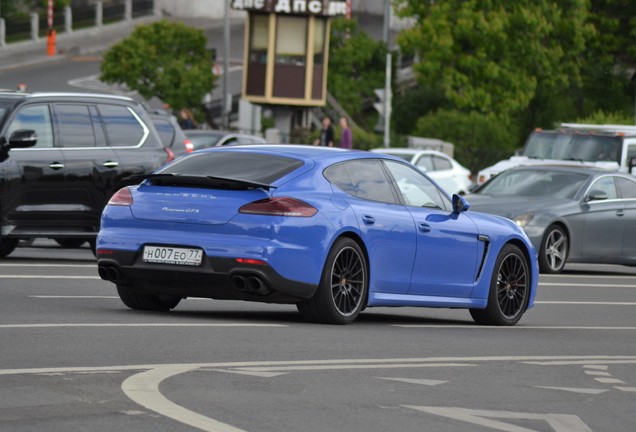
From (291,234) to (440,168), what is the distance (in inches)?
1053

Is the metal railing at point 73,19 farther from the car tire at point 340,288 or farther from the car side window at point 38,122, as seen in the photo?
the car tire at point 340,288

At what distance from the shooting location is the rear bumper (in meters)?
12.8

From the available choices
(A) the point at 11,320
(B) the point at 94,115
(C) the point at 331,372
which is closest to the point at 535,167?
(B) the point at 94,115

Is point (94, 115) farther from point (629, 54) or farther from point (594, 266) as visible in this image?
point (629, 54)

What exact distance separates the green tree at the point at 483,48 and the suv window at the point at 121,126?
45199mm

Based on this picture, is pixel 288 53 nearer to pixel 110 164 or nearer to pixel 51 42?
pixel 51 42

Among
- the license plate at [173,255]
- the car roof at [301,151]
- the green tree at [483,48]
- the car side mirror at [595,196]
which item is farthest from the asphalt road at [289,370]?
the green tree at [483,48]

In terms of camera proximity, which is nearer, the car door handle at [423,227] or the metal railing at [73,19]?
the car door handle at [423,227]

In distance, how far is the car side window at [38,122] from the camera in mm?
19453

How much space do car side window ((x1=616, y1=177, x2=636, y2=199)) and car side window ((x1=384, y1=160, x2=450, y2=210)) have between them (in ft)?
36.0

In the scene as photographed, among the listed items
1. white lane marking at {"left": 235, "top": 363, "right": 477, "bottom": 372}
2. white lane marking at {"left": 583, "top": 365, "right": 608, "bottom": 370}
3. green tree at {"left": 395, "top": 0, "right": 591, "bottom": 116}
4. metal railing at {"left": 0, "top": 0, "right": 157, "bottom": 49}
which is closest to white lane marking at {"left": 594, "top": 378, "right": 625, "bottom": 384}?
white lane marking at {"left": 583, "top": 365, "right": 608, "bottom": 370}

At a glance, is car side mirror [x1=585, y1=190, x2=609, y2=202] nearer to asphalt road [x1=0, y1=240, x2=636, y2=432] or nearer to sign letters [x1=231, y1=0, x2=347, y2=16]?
asphalt road [x1=0, y1=240, x2=636, y2=432]

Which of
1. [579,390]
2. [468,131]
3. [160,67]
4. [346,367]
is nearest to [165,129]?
[346,367]

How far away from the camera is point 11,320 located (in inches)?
483
